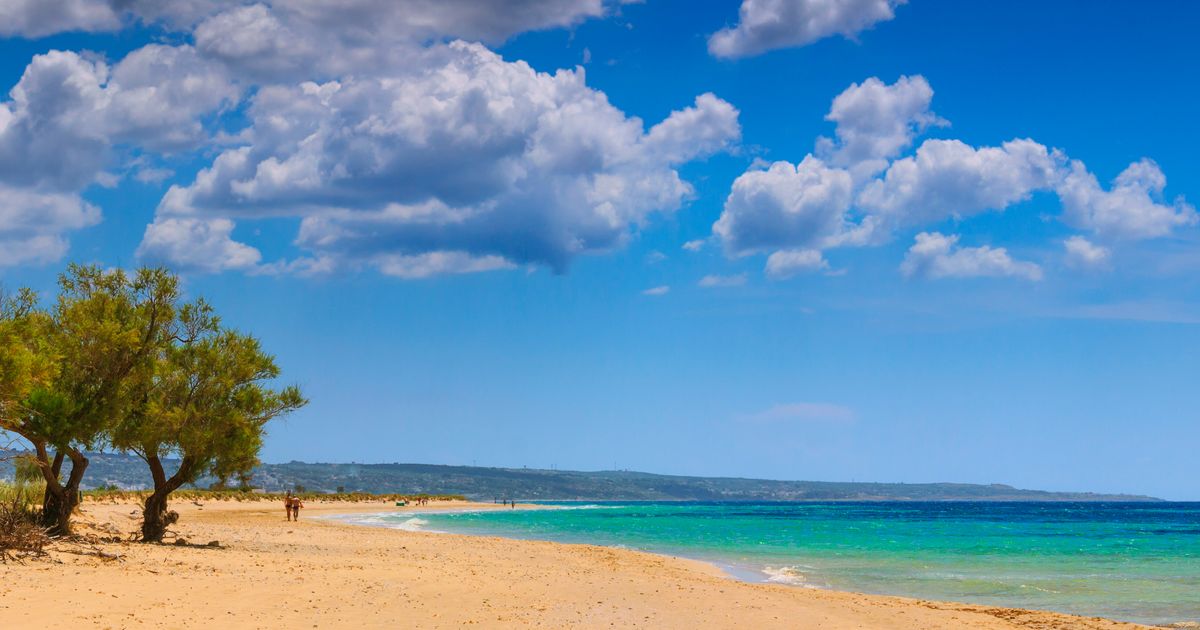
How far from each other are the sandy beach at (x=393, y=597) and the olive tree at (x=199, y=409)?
205 centimetres

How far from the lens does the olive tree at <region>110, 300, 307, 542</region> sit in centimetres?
2492

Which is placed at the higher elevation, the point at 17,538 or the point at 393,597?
the point at 17,538

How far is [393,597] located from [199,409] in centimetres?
1057

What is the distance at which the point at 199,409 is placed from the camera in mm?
25594

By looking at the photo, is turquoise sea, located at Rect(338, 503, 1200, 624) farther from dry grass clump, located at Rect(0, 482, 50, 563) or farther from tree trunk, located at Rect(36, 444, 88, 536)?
dry grass clump, located at Rect(0, 482, 50, 563)

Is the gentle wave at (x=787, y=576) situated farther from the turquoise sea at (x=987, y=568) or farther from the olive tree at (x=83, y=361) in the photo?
the olive tree at (x=83, y=361)

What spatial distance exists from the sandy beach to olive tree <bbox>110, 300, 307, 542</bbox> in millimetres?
2054

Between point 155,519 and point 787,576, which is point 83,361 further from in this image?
point 787,576

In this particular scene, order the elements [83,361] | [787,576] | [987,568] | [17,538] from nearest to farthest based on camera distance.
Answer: [17,538]
[83,361]
[787,576]
[987,568]

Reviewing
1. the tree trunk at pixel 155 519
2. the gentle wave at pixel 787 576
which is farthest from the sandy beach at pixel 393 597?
the gentle wave at pixel 787 576

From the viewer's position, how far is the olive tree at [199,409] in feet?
81.8

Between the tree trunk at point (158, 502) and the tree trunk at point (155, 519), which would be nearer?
the tree trunk at point (158, 502)

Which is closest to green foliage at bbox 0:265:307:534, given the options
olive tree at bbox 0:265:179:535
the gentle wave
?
olive tree at bbox 0:265:179:535

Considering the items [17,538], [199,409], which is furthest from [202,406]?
[17,538]
